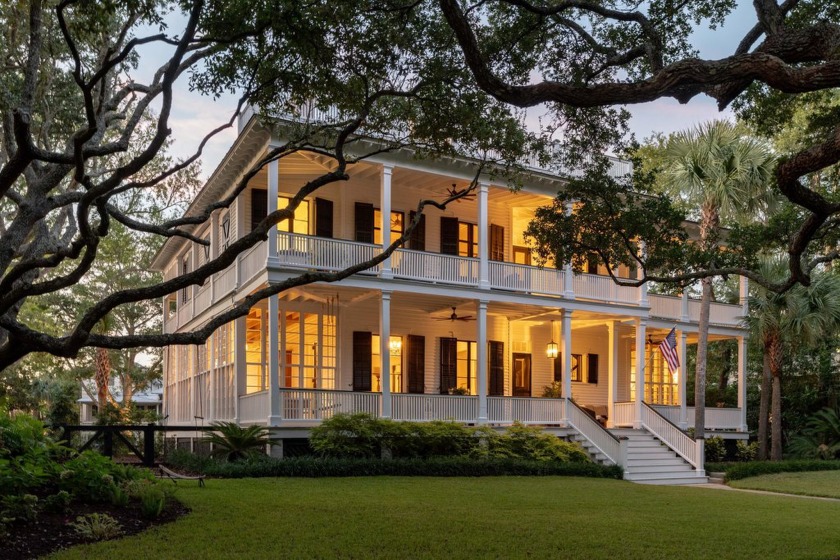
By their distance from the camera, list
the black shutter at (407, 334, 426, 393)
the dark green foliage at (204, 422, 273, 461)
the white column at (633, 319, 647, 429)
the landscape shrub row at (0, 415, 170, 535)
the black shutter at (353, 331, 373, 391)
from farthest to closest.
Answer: the black shutter at (407, 334, 426, 393) → the white column at (633, 319, 647, 429) → the black shutter at (353, 331, 373, 391) → the dark green foliage at (204, 422, 273, 461) → the landscape shrub row at (0, 415, 170, 535)

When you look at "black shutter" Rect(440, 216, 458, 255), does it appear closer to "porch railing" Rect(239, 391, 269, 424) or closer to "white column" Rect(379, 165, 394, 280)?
"white column" Rect(379, 165, 394, 280)

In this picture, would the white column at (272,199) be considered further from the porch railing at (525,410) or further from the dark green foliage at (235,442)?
the porch railing at (525,410)

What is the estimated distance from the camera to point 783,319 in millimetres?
25562

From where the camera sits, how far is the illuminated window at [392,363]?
23.6 metres

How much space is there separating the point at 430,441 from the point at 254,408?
4372 mm

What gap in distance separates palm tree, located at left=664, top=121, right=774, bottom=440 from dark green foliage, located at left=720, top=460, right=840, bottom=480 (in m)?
1.49

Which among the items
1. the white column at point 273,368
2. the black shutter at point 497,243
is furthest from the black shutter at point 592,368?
the white column at point 273,368

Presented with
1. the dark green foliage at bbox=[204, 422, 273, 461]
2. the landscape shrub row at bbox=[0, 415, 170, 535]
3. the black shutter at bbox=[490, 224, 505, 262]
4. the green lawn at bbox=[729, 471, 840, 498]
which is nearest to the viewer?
the landscape shrub row at bbox=[0, 415, 170, 535]

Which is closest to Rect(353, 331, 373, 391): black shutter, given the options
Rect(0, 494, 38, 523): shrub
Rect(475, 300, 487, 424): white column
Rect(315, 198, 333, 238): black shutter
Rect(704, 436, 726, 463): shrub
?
Rect(315, 198, 333, 238): black shutter

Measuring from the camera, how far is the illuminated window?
77.3ft

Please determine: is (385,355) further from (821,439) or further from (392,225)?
(821,439)

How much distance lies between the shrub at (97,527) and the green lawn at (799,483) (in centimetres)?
1539

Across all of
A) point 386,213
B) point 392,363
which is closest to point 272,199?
point 386,213

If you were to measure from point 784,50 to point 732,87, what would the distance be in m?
0.60
